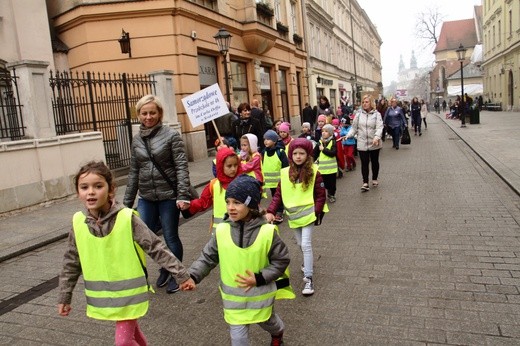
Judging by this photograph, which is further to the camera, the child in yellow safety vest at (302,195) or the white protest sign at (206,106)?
the white protest sign at (206,106)

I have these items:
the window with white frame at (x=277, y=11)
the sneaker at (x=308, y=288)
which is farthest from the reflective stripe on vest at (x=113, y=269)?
the window with white frame at (x=277, y=11)

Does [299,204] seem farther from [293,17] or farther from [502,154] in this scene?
[293,17]

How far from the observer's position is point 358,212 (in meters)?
7.08

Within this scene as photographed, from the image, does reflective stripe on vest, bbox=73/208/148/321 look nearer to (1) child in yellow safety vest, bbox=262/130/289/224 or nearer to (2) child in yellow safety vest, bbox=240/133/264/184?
(2) child in yellow safety vest, bbox=240/133/264/184

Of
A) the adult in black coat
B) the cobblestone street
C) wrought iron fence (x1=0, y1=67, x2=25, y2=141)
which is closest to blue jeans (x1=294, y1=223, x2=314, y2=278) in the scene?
the cobblestone street

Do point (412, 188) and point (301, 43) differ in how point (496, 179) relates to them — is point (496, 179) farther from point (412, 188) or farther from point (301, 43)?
point (301, 43)

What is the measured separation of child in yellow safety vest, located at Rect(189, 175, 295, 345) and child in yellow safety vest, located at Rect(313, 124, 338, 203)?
5.01 metres

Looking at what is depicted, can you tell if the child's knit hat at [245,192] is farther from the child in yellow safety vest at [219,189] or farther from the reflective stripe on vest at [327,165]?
the reflective stripe on vest at [327,165]

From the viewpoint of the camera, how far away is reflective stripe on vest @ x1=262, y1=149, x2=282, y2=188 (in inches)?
276

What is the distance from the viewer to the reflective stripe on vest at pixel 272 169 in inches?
276

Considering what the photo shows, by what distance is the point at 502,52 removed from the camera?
129ft

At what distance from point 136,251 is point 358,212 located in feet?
16.3

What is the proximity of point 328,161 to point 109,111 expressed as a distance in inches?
268

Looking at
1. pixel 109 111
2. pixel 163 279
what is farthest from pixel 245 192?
pixel 109 111
